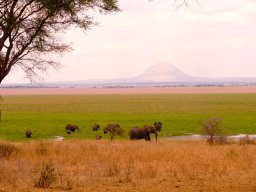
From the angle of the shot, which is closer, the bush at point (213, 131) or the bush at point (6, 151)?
the bush at point (6, 151)

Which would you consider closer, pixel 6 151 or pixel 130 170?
pixel 130 170

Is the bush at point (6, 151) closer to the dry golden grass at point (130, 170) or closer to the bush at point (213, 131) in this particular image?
the dry golden grass at point (130, 170)

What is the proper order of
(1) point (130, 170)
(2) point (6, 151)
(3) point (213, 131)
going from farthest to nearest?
(3) point (213, 131)
(2) point (6, 151)
(1) point (130, 170)

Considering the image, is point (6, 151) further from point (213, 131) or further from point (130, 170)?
point (213, 131)

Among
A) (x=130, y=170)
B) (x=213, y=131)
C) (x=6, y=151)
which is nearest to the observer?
(x=130, y=170)

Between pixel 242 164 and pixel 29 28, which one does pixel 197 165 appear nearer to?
pixel 242 164

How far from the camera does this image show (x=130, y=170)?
53.5 feet

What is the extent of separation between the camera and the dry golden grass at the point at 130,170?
13062mm

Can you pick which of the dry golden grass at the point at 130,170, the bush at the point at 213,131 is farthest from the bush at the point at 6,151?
the bush at the point at 213,131

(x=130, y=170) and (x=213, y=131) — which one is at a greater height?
(x=130, y=170)

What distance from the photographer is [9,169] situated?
16.1 metres

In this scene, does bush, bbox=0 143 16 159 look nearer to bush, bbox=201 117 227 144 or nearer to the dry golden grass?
the dry golden grass

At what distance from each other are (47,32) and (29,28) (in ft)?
3.19

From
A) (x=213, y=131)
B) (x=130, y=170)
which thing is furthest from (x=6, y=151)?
(x=213, y=131)
